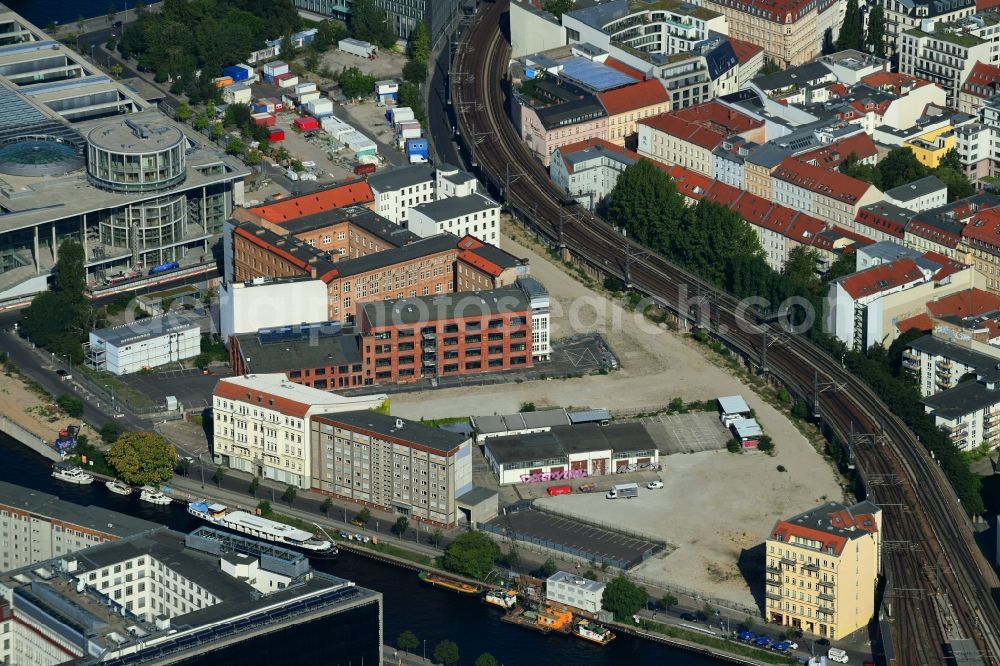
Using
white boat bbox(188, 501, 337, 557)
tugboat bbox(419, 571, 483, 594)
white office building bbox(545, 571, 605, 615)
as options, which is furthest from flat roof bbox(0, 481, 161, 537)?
white office building bbox(545, 571, 605, 615)

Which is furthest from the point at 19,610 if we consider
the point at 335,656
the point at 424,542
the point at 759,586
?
the point at 759,586

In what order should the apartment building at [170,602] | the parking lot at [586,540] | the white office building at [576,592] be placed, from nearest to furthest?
the apartment building at [170,602], the white office building at [576,592], the parking lot at [586,540]

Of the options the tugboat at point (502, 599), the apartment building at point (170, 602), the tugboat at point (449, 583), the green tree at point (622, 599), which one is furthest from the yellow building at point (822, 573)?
the apartment building at point (170, 602)

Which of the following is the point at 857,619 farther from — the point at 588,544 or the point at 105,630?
the point at 105,630

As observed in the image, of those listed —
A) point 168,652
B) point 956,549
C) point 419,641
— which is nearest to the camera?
point 168,652

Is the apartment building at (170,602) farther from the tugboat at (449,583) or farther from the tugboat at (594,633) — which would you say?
the tugboat at (594,633)

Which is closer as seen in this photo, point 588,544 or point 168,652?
point 168,652

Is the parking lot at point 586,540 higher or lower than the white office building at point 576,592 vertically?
lower

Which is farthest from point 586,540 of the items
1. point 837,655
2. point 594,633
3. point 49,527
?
point 49,527
